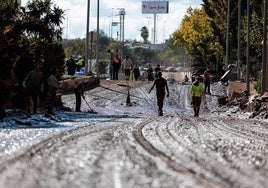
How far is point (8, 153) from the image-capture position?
11328 mm

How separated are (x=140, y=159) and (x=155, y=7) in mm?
153694

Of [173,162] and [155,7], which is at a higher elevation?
[155,7]

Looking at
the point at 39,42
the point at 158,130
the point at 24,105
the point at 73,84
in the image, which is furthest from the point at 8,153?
the point at 73,84

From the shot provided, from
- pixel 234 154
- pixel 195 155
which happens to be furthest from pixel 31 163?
pixel 234 154

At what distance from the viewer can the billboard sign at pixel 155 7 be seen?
16162 cm

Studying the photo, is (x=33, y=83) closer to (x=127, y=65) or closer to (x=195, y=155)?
(x=195, y=155)

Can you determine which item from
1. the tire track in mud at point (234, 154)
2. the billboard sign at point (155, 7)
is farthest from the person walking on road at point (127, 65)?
the billboard sign at point (155, 7)

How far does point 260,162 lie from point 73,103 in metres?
24.2

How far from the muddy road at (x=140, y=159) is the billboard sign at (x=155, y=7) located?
477ft

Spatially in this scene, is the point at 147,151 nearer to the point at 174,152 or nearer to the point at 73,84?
the point at 174,152

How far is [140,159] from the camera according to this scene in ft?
33.4

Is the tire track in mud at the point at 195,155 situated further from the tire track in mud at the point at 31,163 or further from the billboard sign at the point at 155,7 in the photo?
the billboard sign at the point at 155,7

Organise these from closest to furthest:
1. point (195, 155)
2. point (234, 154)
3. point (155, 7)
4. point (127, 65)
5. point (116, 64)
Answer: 1. point (195, 155)
2. point (234, 154)
3. point (127, 65)
4. point (116, 64)
5. point (155, 7)

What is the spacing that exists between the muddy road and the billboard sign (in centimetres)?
14533
